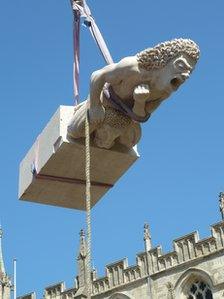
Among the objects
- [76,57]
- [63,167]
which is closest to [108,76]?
[76,57]

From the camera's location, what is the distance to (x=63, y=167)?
332 cm

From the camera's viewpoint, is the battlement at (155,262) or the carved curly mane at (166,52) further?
the battlement at (155,262)

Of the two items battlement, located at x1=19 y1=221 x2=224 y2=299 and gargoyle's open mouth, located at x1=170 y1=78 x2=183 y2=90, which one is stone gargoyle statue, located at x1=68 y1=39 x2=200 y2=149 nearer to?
gargoyle's open mouth, located at x1=170 y1=78 x2=183 y2=90

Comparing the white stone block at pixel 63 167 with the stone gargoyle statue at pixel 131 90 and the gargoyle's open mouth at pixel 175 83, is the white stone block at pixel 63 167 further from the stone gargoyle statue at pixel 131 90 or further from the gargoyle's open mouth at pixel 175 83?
the gargoyle's open mouth at pixel 175 83

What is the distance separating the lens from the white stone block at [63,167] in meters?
3.23

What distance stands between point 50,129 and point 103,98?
1.22ft

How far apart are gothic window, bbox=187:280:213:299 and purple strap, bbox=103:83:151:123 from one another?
18.8m

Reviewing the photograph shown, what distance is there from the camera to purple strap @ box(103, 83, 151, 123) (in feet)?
10.1

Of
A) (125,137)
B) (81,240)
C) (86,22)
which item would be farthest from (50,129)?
(81,240)

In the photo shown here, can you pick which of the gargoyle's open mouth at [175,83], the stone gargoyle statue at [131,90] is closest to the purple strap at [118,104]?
the stone gargoyle statue at [131,90]

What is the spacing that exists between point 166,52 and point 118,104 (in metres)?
0.36

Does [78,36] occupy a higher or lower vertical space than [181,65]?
higher

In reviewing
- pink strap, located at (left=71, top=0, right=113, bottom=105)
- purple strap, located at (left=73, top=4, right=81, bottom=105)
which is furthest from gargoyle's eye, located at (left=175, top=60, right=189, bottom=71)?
purple strap, located at (left=73, top=4, right=81, bottom=105)

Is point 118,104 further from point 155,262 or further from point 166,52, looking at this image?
point 155,262
